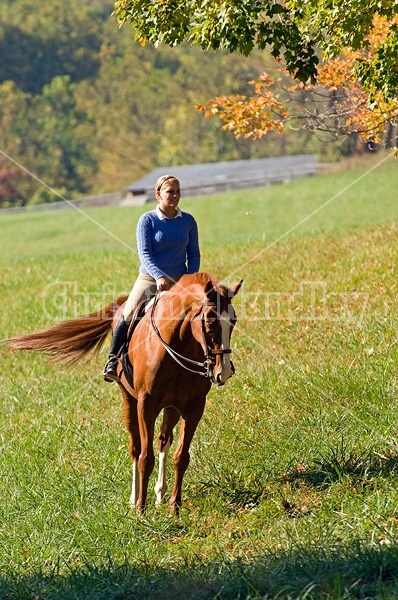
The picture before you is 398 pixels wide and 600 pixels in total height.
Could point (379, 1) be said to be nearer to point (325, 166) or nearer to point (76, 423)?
point (76, 423)

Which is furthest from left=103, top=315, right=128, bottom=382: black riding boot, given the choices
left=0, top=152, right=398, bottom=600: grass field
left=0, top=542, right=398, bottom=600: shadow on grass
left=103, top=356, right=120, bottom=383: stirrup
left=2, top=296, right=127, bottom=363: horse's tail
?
left=0, top=542, right=398, bottom=600: shadow on grass

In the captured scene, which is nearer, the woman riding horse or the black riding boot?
the woman riding horse

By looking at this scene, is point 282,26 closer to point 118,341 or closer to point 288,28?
point 288,28

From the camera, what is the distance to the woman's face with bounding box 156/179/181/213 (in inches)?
339

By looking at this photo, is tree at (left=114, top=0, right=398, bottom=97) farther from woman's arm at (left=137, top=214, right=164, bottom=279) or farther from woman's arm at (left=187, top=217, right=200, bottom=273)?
woman's arm at (left=137, top=214, right=164, bottom=279)

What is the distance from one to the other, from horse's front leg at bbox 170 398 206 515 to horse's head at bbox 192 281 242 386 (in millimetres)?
969

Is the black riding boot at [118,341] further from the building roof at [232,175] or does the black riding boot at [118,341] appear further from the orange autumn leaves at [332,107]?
the building roof at [232,175]

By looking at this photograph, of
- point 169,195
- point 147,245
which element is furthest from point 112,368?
point 169,195

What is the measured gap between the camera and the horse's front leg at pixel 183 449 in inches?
330

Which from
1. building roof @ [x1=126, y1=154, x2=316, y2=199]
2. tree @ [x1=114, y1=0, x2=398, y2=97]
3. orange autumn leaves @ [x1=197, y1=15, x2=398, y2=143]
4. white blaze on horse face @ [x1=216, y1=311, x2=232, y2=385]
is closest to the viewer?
white blaze on horse face @ [x1=216, y1=311, x2=232, y2=385]

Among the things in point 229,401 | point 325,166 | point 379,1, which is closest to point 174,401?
point 229,401

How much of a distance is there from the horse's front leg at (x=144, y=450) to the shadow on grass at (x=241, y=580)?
4.03 feet

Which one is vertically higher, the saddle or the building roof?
the building roof

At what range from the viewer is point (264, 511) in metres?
8.16
